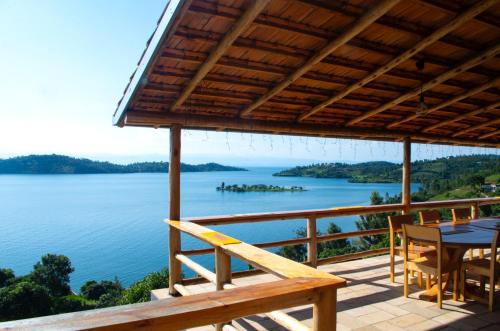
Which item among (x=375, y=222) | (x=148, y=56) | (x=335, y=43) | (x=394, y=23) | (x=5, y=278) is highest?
(x=394, y=23)

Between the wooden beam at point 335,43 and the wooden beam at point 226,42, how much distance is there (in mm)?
796

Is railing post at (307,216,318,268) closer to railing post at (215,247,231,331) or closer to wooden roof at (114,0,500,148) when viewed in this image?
wooden roof at (114,0,500,148)

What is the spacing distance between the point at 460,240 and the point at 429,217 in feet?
5.23

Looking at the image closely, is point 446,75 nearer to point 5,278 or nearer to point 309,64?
point 309,64

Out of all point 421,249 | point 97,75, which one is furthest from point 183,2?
point 97,75

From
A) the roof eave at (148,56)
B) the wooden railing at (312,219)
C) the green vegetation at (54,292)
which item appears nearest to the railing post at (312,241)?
the wooden railing at (312,219)

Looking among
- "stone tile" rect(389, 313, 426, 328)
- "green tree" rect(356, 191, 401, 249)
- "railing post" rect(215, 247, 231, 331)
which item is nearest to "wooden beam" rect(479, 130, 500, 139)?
"stone tile" rect(389, 313, 426, 328)

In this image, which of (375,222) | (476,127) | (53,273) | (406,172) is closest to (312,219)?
(406,172)

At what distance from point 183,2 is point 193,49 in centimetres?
63

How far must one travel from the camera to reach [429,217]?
4738 mm

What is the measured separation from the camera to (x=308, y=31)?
110 inches

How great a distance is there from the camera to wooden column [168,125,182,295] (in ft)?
12.5

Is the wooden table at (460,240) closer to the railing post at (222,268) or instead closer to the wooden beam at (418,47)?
the wooden beam at (418,47)

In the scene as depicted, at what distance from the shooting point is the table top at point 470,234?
3.10 m
